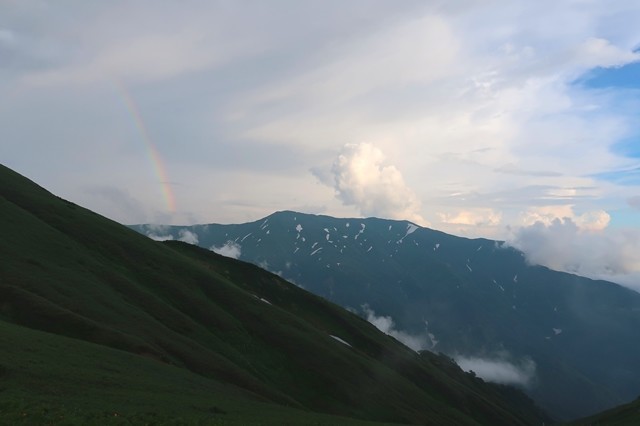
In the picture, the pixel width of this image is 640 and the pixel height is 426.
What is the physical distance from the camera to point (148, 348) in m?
60.2

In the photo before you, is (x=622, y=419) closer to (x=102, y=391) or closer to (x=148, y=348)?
(x=148, y=348)

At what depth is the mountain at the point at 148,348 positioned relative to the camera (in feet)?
127

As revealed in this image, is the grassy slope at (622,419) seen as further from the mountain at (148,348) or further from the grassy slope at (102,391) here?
the grassy slope at (102,391)

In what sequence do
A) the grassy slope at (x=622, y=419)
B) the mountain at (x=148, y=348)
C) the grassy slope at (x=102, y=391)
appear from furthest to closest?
Result: the grassy slope at (x=622, y=419)
the mountain at (x=148, y=348)
the grassy slope at (x=102, y=391)

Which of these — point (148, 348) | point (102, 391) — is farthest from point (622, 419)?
point (102, 391)

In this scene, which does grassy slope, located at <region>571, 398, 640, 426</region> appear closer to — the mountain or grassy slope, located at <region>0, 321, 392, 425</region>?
the mountain

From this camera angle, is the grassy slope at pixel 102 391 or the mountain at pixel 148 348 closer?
the grassy slope at pixel 102 391

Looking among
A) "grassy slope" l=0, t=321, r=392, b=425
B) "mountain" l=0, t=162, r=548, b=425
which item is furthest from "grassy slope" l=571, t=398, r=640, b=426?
"grassy slope" l=0, t=321, r=392, b=425

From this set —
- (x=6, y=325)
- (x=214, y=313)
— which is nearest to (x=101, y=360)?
(x=6, y=325)

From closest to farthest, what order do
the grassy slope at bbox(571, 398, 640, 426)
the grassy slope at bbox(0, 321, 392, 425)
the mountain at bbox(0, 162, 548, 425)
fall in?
the grassy slope at bbox(0, 321, 392, 425) < the mountain at bbox(0, 162, 548, 425) < the grassy slope at bbox(571, 398, 640, 426)

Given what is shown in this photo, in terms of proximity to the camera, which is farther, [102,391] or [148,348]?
[148,348]

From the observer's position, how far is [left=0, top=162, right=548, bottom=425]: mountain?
38.7 m

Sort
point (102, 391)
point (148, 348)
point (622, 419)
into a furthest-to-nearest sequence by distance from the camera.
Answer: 1. point (622, 419)
2. point (148, 348)
3. point (102, 391)

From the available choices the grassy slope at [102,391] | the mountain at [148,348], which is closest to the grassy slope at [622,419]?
the mountain at [148,348]
